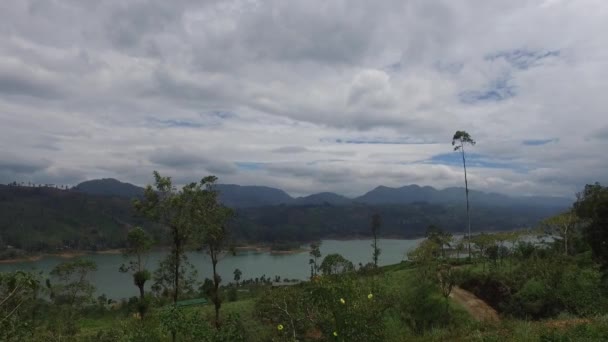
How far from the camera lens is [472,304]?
1188 inches

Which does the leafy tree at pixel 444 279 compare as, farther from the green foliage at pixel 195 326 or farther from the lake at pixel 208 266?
the lake at pixel 208 266

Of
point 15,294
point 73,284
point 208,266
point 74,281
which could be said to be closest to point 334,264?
point 73,284

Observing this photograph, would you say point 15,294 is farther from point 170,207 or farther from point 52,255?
point 52,255

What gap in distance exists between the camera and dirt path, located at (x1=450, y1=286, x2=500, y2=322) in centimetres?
2769

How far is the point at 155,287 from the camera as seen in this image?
26984 mm

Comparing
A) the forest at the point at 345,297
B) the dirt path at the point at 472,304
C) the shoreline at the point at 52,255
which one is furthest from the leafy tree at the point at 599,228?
the shoreline at the point at 52,255

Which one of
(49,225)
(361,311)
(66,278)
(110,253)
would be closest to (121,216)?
(49,225)

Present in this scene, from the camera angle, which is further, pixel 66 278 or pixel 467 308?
pixel 66 278

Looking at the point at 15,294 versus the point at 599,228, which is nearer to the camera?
the point at 15,294

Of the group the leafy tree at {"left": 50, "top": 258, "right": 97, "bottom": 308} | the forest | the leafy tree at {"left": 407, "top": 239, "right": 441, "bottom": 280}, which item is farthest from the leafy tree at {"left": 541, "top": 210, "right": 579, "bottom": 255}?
the leafy tree at {"left": 50, "top": 258, "right": 97, "bottom": 308}

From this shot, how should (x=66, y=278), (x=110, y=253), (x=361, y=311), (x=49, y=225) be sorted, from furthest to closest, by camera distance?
(x=49, y=225) → (x=110, y=253) → (x=66, y=278) → (x=361, y=311)

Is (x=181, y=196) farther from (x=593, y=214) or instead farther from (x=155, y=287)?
(x=593, y=214)

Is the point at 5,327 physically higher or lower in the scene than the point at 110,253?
higher

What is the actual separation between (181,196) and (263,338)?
7.62 metres
